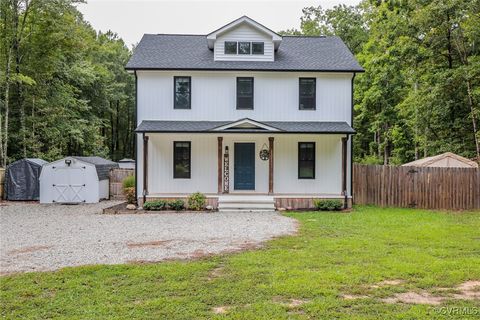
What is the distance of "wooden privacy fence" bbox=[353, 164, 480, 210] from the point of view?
48.8 ft

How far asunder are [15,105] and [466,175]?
2463cm

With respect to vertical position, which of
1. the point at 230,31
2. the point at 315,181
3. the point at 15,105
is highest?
the point at 230,31

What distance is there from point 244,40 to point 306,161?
5.86 metres

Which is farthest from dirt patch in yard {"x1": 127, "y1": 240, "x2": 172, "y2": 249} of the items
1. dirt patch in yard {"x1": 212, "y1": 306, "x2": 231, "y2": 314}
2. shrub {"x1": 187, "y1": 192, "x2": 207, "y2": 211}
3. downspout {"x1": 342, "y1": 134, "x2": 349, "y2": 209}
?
downspout {"x1": 342, "y1": 134, "x2": 349, "y2": 209}

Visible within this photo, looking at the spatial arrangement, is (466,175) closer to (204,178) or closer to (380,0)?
(204,178)

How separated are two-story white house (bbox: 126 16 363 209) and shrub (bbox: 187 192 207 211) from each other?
1.29 meters

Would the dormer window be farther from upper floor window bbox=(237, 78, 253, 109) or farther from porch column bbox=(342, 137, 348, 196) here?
porch column bbox=(342, 137, 348, 196)

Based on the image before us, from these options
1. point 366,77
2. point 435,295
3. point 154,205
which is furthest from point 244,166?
point 366,77

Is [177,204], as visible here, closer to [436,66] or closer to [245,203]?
[245,203]

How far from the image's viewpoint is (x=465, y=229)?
33.6 ft

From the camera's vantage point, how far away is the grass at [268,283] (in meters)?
4.51

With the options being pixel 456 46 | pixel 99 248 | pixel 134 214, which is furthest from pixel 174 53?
pixel 456 46

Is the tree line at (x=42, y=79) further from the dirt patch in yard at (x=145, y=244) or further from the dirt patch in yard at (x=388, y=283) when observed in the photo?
the dirt patch in yard at (x=388, y=283)

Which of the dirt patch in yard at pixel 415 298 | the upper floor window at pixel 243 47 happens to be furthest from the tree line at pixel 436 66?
the dirt patch in yard at pixel 415 298
